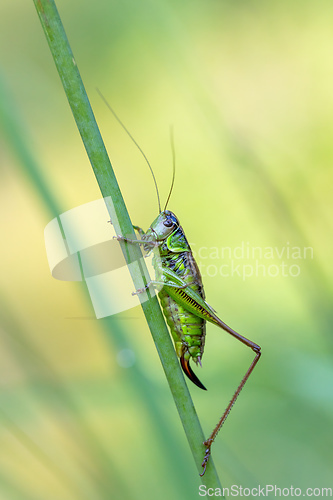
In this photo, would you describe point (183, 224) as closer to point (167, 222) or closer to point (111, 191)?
point (167, 222)

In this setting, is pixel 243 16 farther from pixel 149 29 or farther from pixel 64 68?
pixel 64 68
